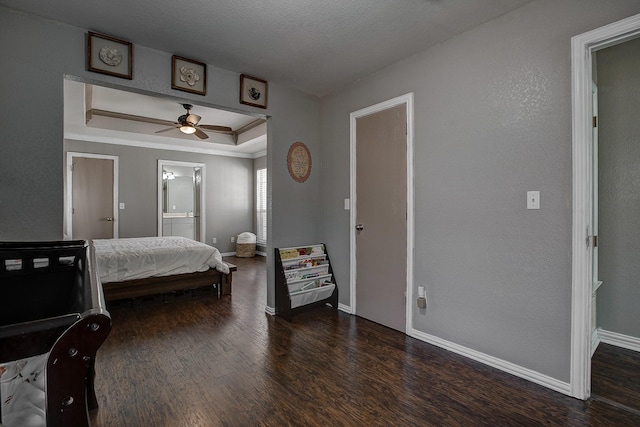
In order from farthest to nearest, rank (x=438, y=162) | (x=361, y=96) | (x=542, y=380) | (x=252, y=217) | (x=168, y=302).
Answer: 1. (x=252, y=217)
2. (x=168, y=302)
3. (x=361, y=96)
4. (x=438, y=162)
5. (x=542, y=380)

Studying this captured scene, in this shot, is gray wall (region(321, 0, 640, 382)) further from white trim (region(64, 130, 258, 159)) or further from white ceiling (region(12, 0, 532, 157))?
white trim (region(64, 130, 258, 159))

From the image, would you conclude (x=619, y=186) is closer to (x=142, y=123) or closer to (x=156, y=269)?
(x=156, y=269)

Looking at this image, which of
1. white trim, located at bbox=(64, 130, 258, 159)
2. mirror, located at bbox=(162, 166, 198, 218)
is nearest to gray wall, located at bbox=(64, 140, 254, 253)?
white trim, located at bbox=(64, 130, 258, 159)

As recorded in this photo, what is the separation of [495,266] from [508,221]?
331mm

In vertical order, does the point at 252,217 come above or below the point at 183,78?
below

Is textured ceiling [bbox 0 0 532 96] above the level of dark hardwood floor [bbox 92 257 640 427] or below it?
above

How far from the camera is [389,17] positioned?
84.0 inches

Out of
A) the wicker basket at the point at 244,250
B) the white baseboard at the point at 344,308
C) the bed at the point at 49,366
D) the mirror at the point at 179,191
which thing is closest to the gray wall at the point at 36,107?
the bed at the point at 49,366

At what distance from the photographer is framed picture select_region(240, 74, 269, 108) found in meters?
3.04

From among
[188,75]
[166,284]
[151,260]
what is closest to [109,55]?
[188,75]

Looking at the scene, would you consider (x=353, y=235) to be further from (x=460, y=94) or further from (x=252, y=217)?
(x=252, y=217)

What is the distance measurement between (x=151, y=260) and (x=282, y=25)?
2.89 m

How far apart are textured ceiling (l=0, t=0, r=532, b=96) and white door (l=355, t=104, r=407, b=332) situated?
0.61 m

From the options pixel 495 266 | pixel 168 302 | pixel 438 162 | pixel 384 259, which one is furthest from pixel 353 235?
pixel 168 302
